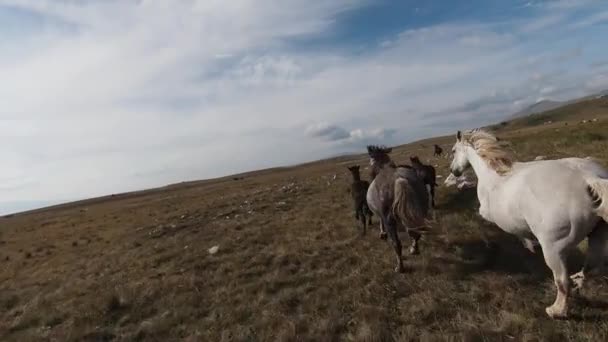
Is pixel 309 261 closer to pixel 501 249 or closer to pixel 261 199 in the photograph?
pixel 501 249

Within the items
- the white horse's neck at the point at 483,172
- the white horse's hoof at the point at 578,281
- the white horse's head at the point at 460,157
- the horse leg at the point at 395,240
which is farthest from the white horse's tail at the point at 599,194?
the horse leg at the point at 395,240

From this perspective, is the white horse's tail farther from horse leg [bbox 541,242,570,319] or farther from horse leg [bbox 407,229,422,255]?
horse leg [bbox 407,229,422,255]

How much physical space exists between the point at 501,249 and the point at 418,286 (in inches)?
98.3

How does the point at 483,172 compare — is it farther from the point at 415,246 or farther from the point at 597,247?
the point at 415,246

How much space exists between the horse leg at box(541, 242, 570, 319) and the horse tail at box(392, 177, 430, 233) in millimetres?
3192

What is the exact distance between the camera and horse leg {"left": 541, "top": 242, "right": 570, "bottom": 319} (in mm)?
5562

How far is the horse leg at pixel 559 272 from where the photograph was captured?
556 cm

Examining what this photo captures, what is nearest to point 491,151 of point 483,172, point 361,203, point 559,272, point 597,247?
point 483,172

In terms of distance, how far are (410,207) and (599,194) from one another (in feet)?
13.8

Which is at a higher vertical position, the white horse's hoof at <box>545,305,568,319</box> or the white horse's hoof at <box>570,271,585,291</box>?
the white horse's hoof at <box>570,271,585,291</box>

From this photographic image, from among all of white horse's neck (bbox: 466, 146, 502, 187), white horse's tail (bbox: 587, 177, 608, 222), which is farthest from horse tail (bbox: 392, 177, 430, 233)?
white horse's tail (bbox: 587, 177, 608, 222)

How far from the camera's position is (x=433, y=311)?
725cm

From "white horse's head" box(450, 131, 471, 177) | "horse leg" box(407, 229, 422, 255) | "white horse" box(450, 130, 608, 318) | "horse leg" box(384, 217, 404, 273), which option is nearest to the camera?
"white horse" box(450, 130, 608, 318)

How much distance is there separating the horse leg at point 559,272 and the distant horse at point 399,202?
325cm
